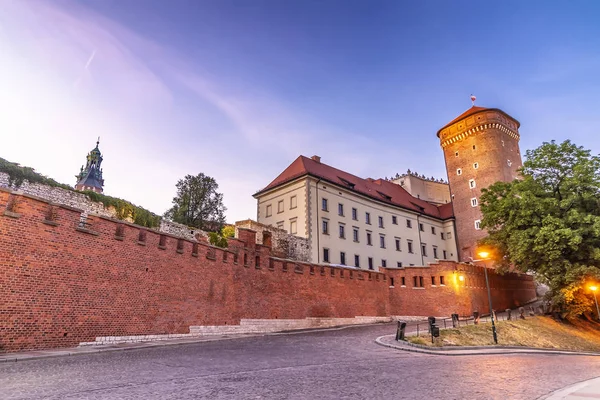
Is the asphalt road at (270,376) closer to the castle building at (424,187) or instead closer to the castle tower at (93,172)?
the castle building at (424,187)

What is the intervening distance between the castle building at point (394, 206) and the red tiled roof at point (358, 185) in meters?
0.14

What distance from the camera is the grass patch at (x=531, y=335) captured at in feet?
56.1

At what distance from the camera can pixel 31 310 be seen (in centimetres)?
1077

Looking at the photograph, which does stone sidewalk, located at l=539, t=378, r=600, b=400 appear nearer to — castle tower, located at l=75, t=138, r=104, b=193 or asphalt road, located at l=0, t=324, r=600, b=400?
asphalt road, located at l=0, t=324, r=600, b=400

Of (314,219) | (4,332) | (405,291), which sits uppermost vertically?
(314,219)

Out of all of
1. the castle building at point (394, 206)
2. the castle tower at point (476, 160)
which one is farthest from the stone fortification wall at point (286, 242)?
the castle tower at point (476, 160)

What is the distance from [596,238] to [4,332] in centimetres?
3248

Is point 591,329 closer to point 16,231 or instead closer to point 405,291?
point 405,291

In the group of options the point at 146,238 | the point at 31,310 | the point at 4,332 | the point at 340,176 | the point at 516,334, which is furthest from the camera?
the point at 340,176

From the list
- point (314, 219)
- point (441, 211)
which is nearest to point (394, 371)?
point (314, 219)

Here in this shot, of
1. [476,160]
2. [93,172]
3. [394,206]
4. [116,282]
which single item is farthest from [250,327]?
[93,172]

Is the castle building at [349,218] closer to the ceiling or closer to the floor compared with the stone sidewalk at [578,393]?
closer to the ceiling

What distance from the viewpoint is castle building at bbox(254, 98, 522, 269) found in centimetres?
3666

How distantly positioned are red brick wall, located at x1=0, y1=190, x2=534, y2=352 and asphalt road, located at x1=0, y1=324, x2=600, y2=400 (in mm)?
2115
